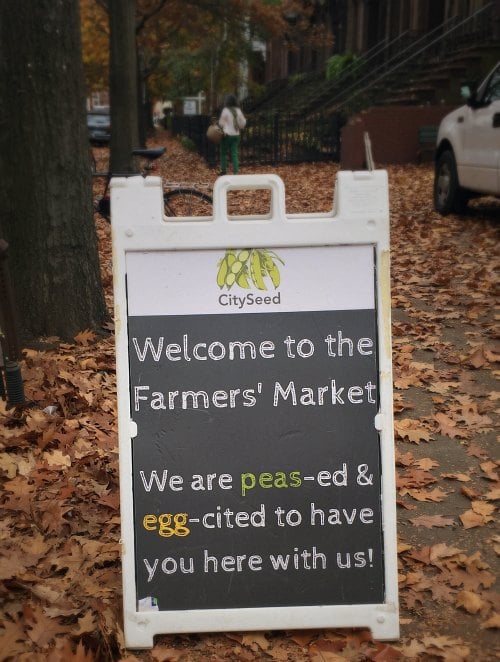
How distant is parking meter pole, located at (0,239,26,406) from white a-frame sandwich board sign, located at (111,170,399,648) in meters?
2.03

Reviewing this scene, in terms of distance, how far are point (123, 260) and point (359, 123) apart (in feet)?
64.1

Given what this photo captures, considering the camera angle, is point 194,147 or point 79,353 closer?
point 79,353

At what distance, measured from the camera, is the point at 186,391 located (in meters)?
2.88

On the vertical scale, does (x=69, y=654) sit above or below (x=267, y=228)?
below

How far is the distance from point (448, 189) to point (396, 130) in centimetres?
1027

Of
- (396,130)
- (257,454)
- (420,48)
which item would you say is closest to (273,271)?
(257,454)

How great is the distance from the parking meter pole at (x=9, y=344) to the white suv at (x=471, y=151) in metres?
6.54

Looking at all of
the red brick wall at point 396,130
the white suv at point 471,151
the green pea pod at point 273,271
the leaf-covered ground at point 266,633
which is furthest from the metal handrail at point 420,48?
the green pea pod at point 273,271

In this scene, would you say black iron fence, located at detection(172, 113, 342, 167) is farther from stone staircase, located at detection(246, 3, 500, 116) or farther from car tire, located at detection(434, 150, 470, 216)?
car tire, located at detection(434, 150, 470, 216)

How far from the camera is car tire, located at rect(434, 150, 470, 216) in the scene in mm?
11113

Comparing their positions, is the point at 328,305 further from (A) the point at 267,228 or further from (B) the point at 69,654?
(B) the point at 69,654

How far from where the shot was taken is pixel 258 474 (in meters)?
2.91

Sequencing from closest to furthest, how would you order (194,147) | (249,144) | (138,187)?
1. (138,187)
2. (249,144)
3. (194,147)

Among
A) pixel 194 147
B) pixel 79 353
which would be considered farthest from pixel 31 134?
pixel 194 147
